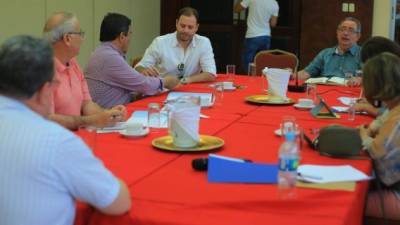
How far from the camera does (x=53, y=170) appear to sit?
5.14 feet

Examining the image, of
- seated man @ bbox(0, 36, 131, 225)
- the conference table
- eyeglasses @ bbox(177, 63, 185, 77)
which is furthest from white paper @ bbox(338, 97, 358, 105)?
seated man @ bbox(0, 36, 131, 225)

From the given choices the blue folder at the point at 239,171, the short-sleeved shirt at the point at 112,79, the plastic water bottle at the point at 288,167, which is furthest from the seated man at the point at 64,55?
the plastic water bottle at the point at 288,167

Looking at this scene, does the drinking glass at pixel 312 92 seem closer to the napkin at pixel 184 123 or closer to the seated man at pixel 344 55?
the seated man at pixel 344 55

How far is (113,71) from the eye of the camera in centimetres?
376

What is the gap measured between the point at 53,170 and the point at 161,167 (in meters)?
0.62

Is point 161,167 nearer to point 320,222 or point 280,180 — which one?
point 280,180

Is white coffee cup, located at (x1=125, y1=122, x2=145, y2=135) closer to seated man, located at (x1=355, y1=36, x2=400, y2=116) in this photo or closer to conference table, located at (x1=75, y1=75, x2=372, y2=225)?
conference table, located at (x1=75, y1=75, x2=372, y2=225)

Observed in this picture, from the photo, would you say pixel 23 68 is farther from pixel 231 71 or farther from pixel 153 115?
pixel 231 71

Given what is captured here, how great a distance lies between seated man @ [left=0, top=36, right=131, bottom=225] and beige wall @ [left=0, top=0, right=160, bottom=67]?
14.4ft

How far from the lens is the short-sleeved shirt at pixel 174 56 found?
482 centimetres

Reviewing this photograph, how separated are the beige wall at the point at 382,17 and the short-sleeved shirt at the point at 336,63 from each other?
8.68 ft

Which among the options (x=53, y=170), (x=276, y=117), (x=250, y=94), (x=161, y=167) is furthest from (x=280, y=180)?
(x=250, y=94)

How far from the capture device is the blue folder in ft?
6.41

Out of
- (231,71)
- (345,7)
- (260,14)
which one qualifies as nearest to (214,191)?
(231,71)
